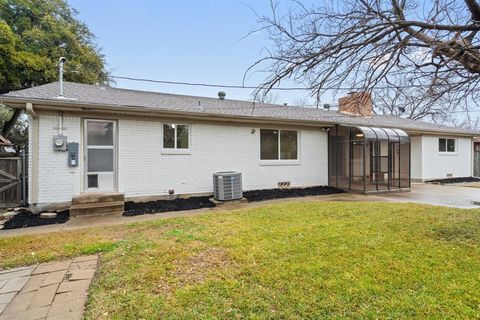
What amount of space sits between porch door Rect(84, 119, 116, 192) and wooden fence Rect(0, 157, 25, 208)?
1.82m

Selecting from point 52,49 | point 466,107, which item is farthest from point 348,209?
point 52,49

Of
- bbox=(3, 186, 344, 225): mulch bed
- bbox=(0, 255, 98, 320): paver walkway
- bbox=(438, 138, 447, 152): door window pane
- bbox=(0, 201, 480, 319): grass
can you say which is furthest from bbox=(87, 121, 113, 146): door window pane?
bbox=(438, 138, 447, 152): door window pane

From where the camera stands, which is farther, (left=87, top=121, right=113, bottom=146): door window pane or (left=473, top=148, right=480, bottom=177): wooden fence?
(left=473, top=148, right=480, bottom=177): wooden fence

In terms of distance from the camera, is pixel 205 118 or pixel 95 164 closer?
pixel 95 164

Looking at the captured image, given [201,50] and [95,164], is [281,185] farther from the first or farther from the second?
[201,50]

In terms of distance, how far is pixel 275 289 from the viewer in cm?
280

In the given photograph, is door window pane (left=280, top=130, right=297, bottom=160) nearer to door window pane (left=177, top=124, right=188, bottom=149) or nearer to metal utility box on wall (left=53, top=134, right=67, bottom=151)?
door window pane (left=177, top=124, right=188, bottom=149)

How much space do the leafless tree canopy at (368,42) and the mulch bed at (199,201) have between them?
4614mm

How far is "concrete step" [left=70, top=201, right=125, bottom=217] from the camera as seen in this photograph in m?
6.48

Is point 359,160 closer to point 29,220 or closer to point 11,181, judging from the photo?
point 29,220

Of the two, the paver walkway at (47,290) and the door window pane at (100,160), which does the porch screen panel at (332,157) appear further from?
the paver walkway at (47,290)

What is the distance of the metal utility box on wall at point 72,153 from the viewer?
22.5 ft

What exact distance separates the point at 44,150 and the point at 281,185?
7.55 metres

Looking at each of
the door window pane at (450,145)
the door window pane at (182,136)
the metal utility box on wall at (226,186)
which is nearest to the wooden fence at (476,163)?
the door window pane at (450,145)
